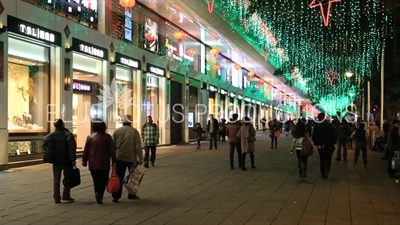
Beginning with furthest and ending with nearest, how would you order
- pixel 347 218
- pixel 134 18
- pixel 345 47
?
pixel 345 47 → pixel 134 18 → pixel 347 218

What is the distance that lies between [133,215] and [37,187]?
3928 mm

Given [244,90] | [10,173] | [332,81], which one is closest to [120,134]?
[10,173]

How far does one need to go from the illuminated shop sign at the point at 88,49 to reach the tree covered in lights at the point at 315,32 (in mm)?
6038

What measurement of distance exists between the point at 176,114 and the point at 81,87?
10980 mm

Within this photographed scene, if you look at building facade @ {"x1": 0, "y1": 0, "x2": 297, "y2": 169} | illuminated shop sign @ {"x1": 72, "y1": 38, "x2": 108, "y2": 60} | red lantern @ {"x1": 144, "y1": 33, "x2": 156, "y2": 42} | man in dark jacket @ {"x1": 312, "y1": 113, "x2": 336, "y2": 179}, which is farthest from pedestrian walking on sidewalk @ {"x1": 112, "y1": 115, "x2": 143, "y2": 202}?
red lantern @ {"x1": 144, "y1": 33, "x2": 156, "y2": 42}

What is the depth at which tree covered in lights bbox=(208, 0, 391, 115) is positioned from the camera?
1783cm

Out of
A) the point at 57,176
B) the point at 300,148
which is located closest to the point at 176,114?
the point at 300,148

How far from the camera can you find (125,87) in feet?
73.6

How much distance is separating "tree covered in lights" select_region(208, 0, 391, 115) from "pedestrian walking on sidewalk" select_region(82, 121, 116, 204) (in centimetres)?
783

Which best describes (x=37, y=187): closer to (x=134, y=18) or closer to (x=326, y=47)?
(x=134, y=18)

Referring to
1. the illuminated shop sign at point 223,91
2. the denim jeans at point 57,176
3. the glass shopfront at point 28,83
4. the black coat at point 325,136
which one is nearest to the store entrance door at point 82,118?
the glass shopfront at point 28,83

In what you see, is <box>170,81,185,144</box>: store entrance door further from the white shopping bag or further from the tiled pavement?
the white shopping bag

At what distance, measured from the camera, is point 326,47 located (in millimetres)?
26766

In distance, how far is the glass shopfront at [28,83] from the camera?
1479 centimetres
